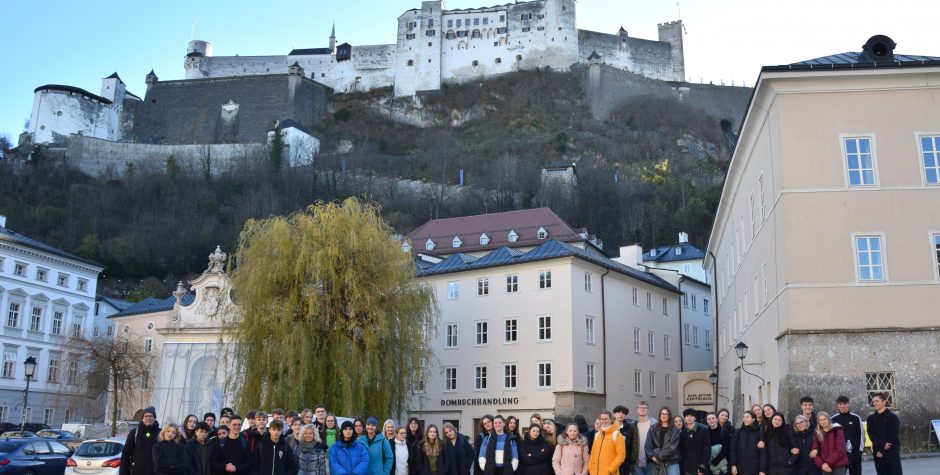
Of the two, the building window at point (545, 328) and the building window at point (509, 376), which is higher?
the building window at point (545, 328)

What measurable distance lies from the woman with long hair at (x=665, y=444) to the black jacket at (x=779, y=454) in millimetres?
1190

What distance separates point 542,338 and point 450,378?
5.28 m

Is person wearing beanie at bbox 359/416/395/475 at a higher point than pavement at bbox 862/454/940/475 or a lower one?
higher

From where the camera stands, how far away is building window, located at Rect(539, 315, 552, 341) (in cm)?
3897

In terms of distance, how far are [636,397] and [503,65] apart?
3059 inches

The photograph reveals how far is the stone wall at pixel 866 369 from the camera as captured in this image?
19203 mm

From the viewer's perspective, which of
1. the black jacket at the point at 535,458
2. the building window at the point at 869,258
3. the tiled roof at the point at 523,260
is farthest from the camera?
the tiled roof at the point at 523,260

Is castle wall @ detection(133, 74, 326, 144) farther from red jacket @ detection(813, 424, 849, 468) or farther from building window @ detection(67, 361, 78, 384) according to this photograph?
red jacket @ detection(813, 424, 849, 468)

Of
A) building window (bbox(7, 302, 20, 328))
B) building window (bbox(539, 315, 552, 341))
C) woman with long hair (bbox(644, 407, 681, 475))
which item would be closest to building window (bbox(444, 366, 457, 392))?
building window (bbox(539, 315, 552, 341))

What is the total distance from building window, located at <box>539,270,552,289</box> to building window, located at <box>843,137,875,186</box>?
19818 mm

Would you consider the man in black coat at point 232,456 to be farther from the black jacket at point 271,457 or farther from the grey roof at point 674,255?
the grey roof at point 674,255

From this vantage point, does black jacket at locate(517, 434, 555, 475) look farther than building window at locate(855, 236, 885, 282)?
No

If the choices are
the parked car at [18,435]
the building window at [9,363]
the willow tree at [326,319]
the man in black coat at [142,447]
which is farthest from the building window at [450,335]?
the man in black coat at [142,447]

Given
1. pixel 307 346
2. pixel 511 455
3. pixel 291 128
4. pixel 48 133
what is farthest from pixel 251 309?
pixel 48 133
